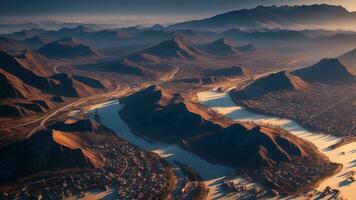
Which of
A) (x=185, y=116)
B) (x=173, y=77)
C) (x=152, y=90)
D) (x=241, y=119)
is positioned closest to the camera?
(x=185, y=116)

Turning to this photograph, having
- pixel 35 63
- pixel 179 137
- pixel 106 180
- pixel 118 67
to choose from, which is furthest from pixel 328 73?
pixel 106 180

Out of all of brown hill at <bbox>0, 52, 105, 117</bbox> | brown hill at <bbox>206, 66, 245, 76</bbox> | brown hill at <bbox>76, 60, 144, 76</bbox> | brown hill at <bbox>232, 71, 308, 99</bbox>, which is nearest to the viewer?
brown hill at <bbox>0, 52, 105, 117</bbox>

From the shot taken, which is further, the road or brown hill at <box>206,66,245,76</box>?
brown hill at <box>206,66,245,76</box>

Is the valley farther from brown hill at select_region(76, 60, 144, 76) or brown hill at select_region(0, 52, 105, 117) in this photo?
brown hill at select_region(76, 60, 144, 76)

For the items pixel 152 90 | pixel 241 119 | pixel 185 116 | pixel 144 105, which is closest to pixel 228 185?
pixel 185 116

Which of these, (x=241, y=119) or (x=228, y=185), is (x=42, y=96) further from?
(x=228, y=185)

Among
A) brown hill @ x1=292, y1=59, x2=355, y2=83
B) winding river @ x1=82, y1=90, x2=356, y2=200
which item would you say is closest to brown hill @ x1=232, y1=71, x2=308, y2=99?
winding river @ x1=82, y1=90, x2=356, y2=200
